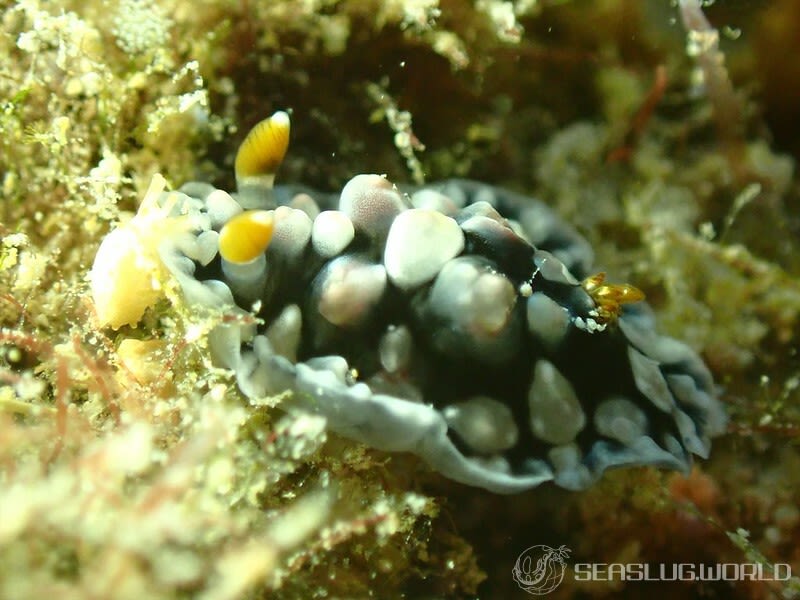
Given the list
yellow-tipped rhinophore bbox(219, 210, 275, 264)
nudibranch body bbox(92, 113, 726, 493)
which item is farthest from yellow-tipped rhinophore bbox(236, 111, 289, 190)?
yellow-tipped rhinophore bbox(219, 210, 275, 264)

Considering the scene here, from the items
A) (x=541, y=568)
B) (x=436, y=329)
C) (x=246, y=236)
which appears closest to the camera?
(x=246, y=236)

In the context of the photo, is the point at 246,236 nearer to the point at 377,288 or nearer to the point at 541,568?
the point at 377,288

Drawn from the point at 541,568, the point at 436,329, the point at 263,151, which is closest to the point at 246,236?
the point at 263,151

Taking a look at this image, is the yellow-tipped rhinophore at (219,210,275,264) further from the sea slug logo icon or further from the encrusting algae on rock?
the sea slug logo icon

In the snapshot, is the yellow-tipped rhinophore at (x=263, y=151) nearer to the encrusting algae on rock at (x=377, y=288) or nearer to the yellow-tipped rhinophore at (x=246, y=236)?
the encrusting algae on rock at (x=377, y=288)

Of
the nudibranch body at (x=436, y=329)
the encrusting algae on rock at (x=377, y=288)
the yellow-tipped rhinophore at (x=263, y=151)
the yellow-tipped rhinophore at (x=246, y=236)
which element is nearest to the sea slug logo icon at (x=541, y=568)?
the encrusting algae on rock at (x=377, y=288)
